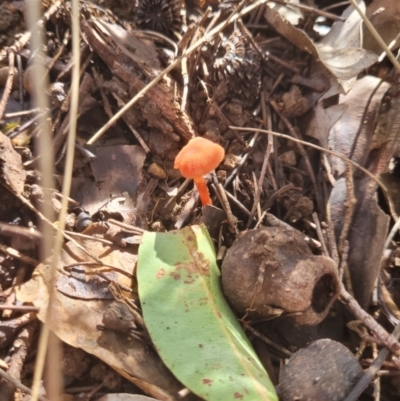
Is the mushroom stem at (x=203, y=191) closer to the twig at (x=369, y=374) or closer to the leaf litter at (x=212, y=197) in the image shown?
the leaf litter at (x=212, y=197)

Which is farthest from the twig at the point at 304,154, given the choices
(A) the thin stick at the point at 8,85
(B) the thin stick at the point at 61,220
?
(A) the thin stick at the point at 8,85

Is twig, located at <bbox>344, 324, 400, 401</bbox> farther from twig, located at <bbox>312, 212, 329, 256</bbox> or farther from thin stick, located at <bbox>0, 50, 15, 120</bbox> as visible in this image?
thin stick, located at <bbox>0, 50, 15, 120</bbox>

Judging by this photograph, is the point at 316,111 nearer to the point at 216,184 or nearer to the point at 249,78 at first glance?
the point at 249,78

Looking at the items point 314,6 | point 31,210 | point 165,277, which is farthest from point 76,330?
point 314,6

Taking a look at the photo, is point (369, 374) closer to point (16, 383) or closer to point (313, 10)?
point (16, 383)

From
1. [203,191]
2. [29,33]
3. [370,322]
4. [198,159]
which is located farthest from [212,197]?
[29,33]

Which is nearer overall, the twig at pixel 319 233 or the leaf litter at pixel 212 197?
the leaf litter at pixel 212 197

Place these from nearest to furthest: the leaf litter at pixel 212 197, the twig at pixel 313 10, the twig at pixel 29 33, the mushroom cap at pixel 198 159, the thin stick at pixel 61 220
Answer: the thin stick at pixel 61 220 < the leaf litter at pixel 212 197 < the mushroom cap at pixel 198 159 < the twig at pixel 29 33 < the twig at pixel 313 10
